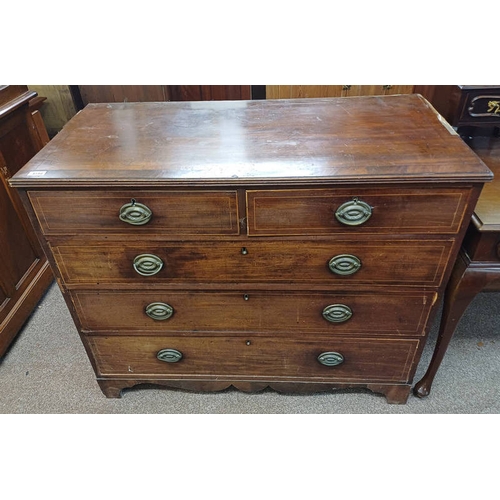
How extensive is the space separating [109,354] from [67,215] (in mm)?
544

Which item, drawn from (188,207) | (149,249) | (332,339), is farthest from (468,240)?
(149,249)

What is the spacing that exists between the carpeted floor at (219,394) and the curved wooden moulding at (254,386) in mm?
32

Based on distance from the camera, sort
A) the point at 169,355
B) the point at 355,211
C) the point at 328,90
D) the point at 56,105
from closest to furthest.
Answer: the point at 355,211, the point at 169,355, the point at 328,90, the point at 56,105

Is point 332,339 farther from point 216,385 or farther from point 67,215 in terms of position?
point 67,215

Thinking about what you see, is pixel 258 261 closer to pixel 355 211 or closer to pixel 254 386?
pixel 355 211

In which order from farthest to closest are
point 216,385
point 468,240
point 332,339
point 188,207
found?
point 216,385
point 332,339
point 468,240
point 188,207

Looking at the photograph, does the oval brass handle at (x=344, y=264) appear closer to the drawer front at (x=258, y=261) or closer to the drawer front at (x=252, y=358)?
the drawer front at (x=258, y=261)

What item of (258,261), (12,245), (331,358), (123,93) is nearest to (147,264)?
(258,261)

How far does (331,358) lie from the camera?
1.35 m

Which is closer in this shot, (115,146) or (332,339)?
(115,146)

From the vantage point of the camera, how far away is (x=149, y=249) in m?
1.13

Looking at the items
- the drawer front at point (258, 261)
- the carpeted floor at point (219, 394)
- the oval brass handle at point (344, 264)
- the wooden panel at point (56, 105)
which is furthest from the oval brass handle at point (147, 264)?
the wooden panel at point (56, 105)

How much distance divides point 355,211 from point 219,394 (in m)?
0.87

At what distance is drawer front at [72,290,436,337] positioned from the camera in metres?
1.23
